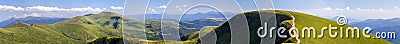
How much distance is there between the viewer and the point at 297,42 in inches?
5192

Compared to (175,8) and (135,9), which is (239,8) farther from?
(135,9)

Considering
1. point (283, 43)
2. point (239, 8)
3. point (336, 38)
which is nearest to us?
point (239, 8)

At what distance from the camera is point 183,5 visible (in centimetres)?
2430

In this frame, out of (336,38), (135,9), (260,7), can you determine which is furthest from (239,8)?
(336,38)

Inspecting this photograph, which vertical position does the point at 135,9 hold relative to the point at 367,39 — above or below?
above

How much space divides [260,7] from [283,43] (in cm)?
10561

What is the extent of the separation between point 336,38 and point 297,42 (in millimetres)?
38006

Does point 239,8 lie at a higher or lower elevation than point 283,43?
higher

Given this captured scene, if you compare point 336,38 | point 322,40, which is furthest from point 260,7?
point 336,38

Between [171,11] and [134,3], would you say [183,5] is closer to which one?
[171,11]

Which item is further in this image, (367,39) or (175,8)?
(367,39)

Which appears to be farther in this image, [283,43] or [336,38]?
[336,38]

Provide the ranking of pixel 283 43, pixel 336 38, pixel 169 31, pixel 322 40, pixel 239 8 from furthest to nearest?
pixel 336 38
pixel 322 40
pixel 283 43
pixel 169 31
pixel 239 8

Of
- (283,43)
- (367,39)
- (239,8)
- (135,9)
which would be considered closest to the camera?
(135,9)
